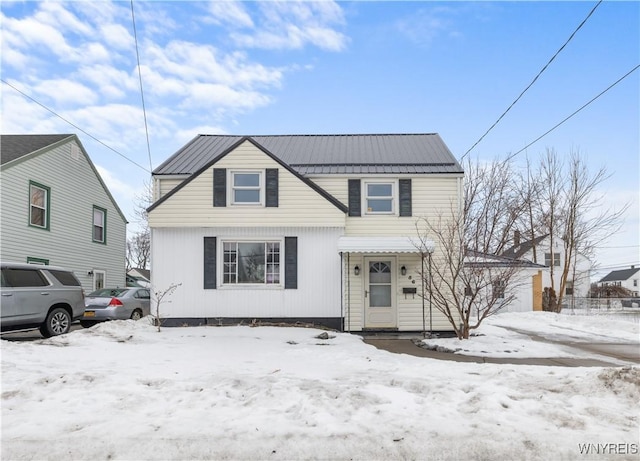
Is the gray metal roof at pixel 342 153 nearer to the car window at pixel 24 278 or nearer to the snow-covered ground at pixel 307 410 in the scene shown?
the car window at pixel 24 278

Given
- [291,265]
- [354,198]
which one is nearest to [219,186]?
[291,265]

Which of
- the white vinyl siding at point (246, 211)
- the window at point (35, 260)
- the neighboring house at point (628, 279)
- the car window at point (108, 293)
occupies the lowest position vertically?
the neighboring house at point (628, 279)

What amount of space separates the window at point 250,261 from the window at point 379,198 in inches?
119

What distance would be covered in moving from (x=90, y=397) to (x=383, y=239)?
354 inches

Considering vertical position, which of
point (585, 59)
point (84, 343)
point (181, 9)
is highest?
point (181, 9)

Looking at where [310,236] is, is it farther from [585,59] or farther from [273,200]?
[585,59]

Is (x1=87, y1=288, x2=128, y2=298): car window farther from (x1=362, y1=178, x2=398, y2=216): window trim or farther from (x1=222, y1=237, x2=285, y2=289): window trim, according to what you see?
(x1=362, y1=178, x2=398, y2=216): window trim

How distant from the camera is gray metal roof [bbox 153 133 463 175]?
14039 millimetres

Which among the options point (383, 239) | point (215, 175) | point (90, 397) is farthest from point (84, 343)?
point (383, 239)

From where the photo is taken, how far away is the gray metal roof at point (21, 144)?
16700 mm

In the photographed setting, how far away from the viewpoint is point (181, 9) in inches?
428

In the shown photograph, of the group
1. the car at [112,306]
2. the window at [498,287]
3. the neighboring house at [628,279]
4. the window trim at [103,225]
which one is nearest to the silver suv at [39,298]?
the car at [112,306]

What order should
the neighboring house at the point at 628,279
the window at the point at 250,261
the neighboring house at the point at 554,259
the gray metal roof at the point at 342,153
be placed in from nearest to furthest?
the window at the point at 250,261 → the gray metal roof at the point at 342,153 → the neighboring house at the point at 554,259 → the neighboring house at the point at 628,279

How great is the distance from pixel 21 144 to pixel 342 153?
12.6m
